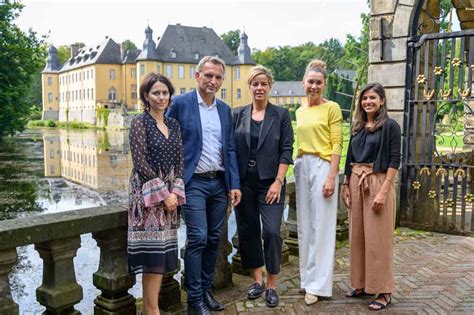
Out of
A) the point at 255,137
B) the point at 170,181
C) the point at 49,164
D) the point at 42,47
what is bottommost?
the point at 49,164

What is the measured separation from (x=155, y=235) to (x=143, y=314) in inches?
26.9

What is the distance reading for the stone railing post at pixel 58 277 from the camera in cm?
299

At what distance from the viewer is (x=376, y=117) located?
3.84 meters

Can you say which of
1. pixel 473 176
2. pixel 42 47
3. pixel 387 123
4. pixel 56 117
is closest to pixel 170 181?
pixel 387 123

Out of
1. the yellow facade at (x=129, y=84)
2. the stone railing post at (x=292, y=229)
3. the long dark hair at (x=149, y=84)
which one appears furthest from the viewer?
the yellow facade at (x=129, y=84)

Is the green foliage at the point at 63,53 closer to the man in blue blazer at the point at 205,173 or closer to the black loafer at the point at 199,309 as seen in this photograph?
the man in blue blazer at the point at 205,173

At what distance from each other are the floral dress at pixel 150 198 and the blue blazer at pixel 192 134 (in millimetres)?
286

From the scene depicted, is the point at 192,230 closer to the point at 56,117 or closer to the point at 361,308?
the point at 361,308

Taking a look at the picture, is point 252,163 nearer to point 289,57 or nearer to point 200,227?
point 200,227

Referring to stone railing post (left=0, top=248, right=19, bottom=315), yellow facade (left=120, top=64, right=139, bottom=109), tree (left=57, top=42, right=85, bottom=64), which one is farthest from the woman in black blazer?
tree (left=57, top=42, right=85, bottom=64)

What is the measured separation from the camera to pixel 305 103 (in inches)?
154

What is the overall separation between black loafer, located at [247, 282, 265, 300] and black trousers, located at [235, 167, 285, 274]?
0.53 ft

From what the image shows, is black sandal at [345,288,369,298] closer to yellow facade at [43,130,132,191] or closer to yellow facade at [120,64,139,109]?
yellow facade at [43,130,132,191]

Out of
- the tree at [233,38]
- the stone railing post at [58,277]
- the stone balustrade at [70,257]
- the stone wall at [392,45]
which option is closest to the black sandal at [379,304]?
the stone balustrade at [70,257]
